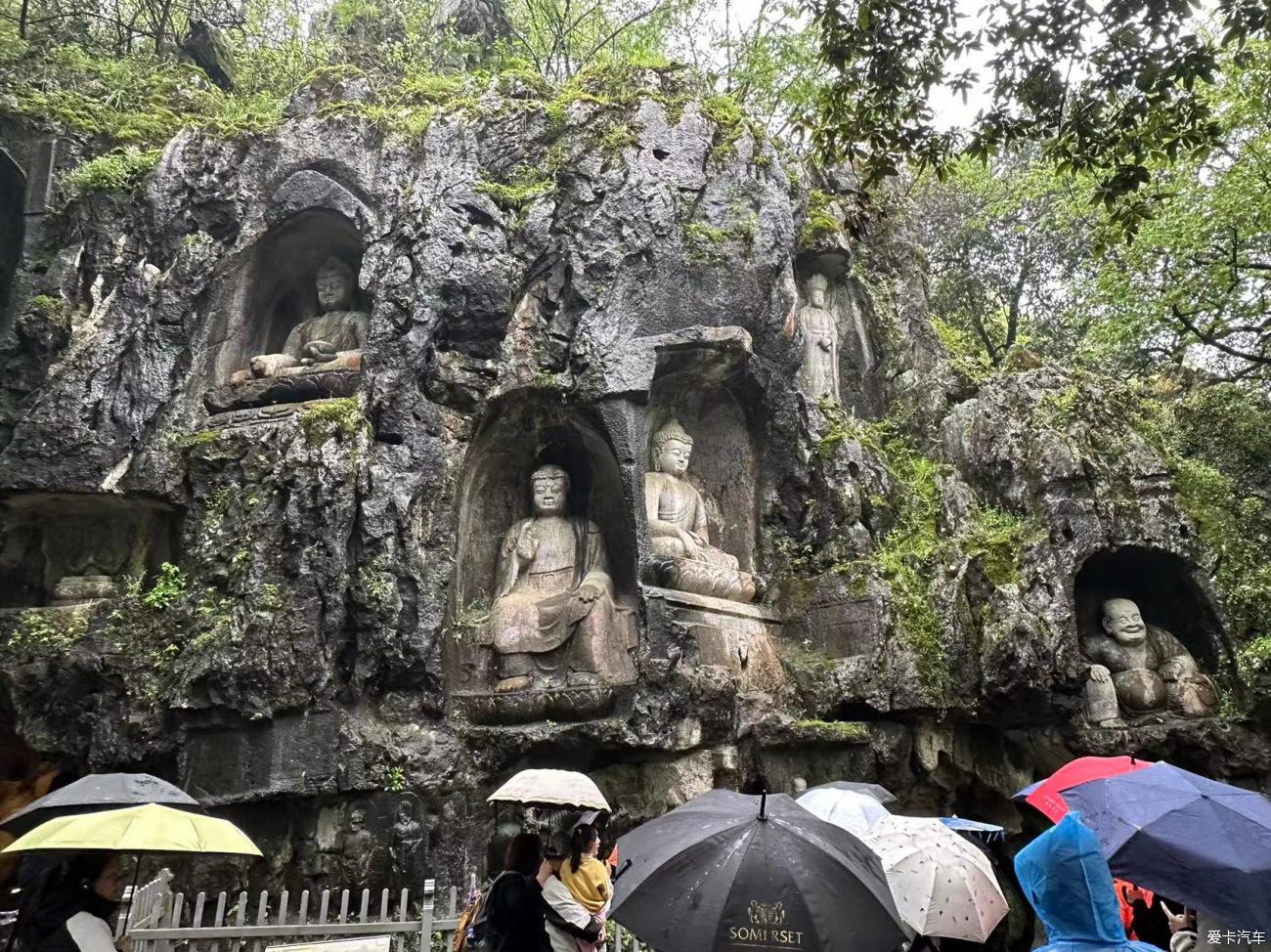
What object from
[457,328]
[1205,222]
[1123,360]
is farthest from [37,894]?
[1123,360]

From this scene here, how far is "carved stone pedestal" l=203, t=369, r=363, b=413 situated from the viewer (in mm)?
10648

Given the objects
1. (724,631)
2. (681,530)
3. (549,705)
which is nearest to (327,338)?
(681,530)

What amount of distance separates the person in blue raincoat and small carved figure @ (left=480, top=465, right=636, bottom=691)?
6.56 m

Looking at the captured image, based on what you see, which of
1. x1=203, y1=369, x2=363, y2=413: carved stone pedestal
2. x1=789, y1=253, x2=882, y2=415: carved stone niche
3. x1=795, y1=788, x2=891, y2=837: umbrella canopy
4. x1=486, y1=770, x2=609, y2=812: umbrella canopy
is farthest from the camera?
x1=789, y1=253, x2=882, y2=415: carved stone niche

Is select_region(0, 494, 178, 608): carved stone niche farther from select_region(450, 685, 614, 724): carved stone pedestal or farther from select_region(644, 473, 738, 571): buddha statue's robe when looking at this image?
select_region(644, 473, 738, 571): buddha statue's robe

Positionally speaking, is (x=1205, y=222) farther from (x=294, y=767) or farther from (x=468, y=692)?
(x=294, y=767)

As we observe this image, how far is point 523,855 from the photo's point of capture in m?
4.49

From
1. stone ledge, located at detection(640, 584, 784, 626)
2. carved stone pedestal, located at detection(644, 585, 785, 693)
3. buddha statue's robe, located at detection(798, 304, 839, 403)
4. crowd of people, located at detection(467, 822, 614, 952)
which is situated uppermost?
buddha statue's robe, located at detection(798, 304, 839, 403)

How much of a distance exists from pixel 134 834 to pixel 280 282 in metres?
8.92

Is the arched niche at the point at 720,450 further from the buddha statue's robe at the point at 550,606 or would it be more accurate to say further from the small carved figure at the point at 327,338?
the small carved figure at the point at 327,338

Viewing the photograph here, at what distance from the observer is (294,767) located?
833 cm

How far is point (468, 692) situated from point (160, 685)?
109 inches

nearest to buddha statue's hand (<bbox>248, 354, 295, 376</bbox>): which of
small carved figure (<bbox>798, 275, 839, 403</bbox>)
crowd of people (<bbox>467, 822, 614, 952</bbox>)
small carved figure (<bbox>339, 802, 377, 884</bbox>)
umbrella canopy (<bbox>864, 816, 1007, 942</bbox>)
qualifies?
small carved figure (<bbox>339, 802, 377, 884</bbox>)

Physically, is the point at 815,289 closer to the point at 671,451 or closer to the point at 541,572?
the point at 671,451
